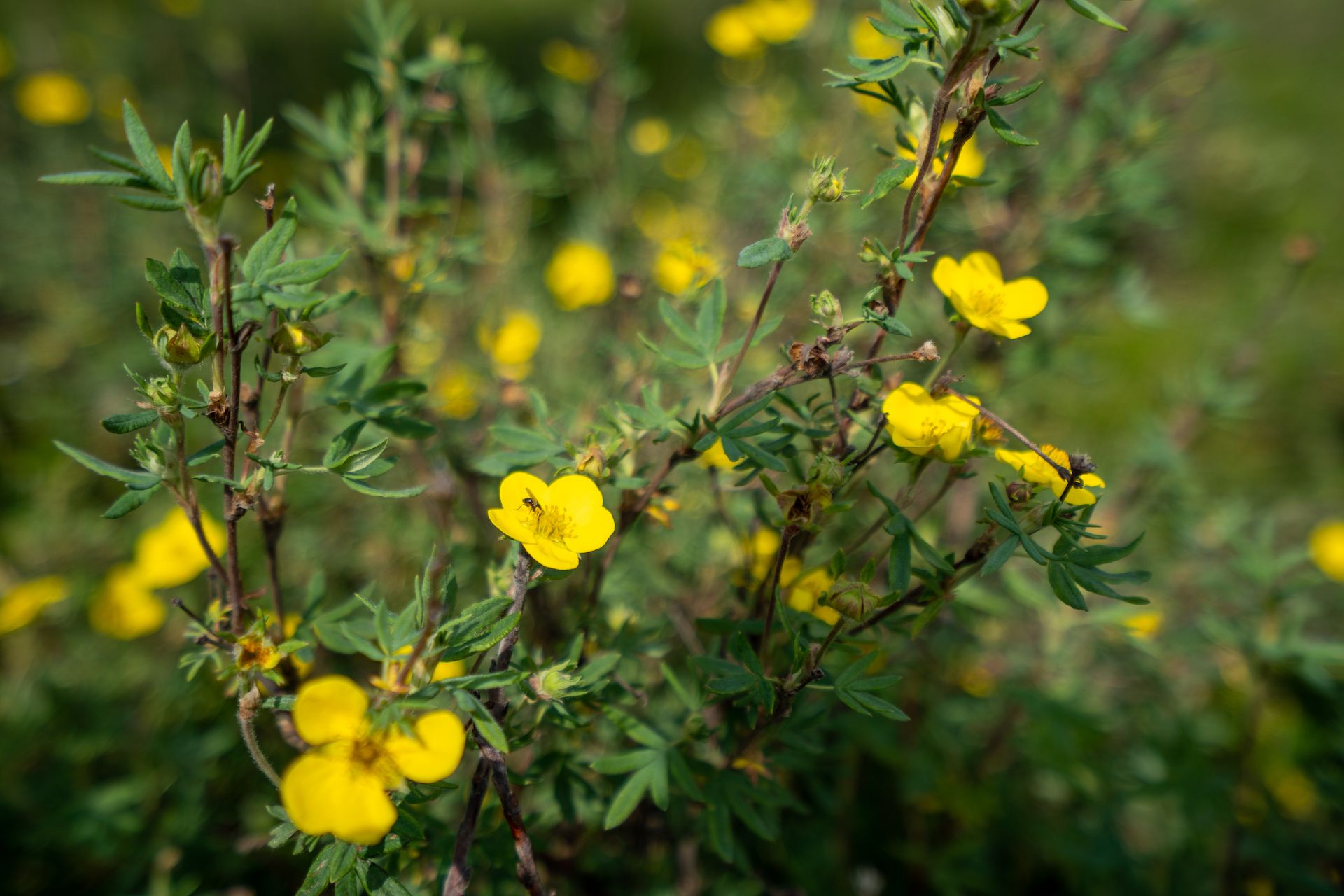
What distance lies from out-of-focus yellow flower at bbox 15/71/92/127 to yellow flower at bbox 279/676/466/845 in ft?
13.7

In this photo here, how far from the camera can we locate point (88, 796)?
1736 millimetres

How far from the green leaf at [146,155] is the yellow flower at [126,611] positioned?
5.21ft

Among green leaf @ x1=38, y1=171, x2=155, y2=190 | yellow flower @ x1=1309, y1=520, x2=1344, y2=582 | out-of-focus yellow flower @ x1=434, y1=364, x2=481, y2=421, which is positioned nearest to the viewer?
green leaf @ x1=38, y1=171, x2=155, y2=190

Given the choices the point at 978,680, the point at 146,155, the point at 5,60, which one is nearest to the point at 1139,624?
the point at 978,680

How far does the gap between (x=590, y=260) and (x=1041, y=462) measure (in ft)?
5.95

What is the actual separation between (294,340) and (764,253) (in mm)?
560

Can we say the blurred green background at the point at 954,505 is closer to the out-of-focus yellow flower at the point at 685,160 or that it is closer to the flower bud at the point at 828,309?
the out-of-focus yellow flower at the point at 685,160

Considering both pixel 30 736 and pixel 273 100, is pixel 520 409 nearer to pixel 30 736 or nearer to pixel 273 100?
pixel 30 736

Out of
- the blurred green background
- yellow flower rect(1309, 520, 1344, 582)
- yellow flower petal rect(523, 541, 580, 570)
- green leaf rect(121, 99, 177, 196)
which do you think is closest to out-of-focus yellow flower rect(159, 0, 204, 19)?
the blurred green background

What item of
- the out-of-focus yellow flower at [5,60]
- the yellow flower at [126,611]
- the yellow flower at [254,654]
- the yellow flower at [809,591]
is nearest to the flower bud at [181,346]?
the yellow flower at [254,654]

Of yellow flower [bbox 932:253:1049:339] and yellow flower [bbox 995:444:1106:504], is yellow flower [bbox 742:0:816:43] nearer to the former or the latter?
yellow flower [bbox 932:253:1049:339]

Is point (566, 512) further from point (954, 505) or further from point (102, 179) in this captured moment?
point (954, 505)

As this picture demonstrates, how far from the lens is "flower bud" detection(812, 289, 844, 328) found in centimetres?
97

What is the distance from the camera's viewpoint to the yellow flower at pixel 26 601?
2.09 m
